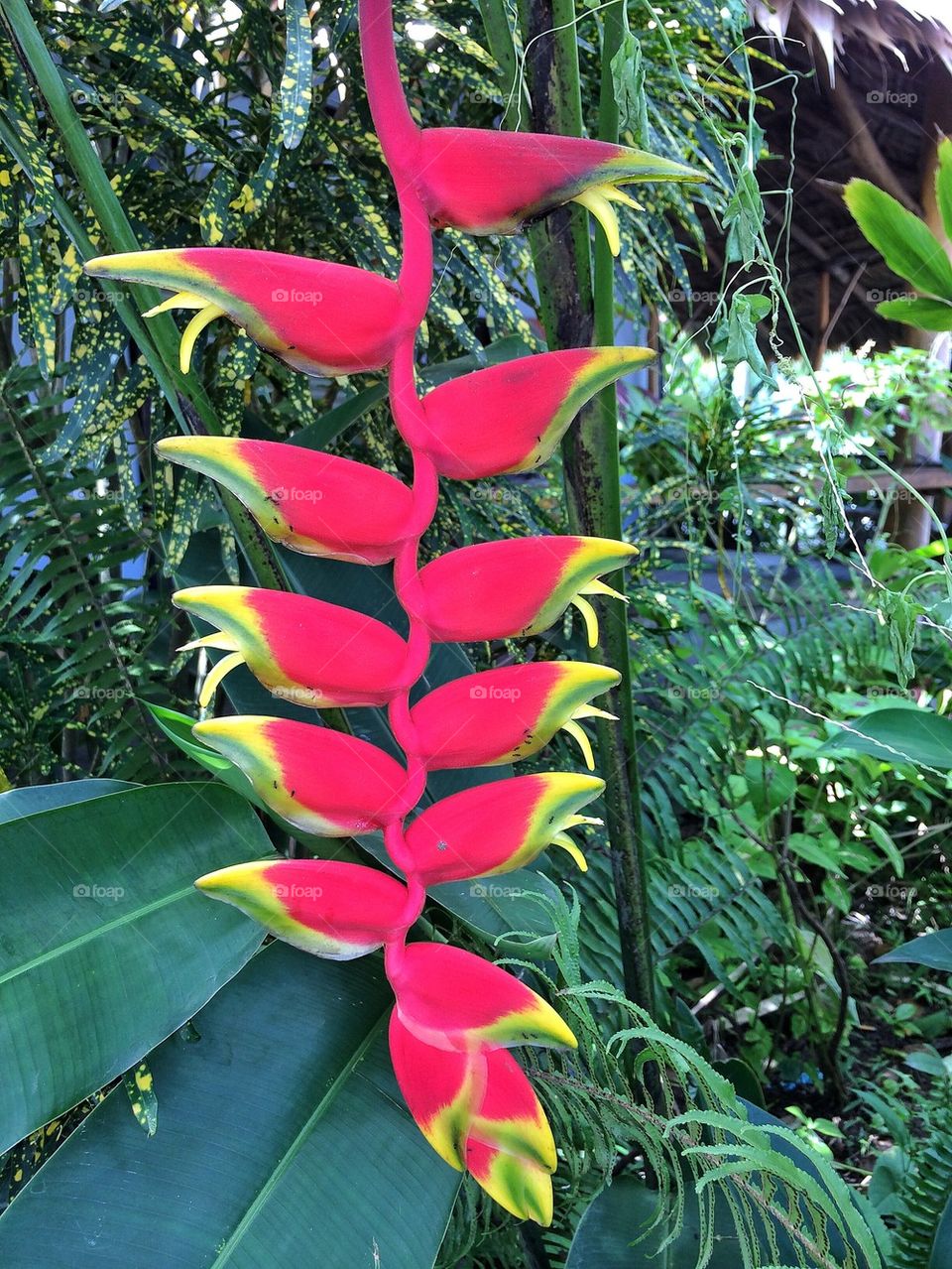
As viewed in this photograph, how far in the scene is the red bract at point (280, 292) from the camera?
0.26 metres

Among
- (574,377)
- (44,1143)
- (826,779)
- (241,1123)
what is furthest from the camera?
(826,779)

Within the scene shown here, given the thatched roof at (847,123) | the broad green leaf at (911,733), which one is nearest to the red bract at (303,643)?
the broad green leaf at (911,733)

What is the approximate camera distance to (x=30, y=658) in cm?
91

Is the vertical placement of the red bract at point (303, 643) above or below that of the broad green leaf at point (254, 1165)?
above

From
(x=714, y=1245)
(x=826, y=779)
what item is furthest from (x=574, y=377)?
(x=826, y=779)

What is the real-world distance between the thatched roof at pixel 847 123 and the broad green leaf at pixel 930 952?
87cm

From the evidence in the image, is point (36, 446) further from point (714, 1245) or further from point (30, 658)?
point (714, 1245)

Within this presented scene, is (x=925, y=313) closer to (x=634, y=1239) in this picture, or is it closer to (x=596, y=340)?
(x=596, y=340)

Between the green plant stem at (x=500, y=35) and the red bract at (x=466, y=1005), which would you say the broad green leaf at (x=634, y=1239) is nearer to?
the red bract at (x=466, y=1005)

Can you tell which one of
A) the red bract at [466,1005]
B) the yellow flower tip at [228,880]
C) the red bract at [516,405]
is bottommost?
the red bract at [466,1005]

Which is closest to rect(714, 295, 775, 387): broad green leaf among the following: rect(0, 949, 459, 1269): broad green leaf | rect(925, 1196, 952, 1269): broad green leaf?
rect(0, 949, 459, 1269): broad green leaf

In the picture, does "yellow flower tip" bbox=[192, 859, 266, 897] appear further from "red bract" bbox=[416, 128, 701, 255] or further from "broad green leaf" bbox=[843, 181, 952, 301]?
"broad green leaf" bbox=[843, 181, 952, 301]

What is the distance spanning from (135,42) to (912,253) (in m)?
0.67

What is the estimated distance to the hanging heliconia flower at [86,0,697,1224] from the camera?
0.27 m
